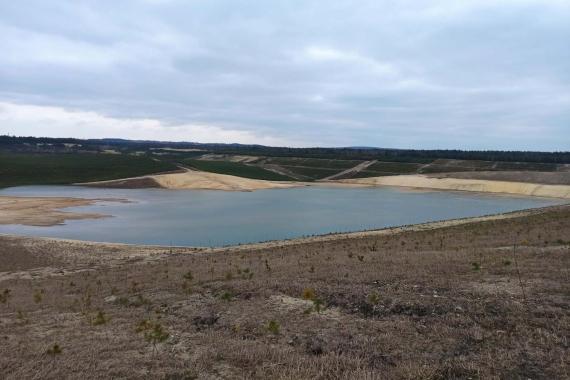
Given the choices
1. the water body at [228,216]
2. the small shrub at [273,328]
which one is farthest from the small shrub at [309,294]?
the water body at [228,216]

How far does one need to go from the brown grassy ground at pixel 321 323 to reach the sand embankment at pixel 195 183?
76.3 meters

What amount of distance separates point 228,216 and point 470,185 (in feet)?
207

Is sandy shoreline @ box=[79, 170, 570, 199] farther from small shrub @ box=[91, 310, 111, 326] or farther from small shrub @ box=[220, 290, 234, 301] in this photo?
small shrub @ box=[91, 310, 111, 326]

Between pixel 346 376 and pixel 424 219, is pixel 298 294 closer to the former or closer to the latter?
pixel 346 376

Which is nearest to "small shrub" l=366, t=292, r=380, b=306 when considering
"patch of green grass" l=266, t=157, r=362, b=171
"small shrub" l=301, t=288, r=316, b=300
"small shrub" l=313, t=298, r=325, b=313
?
"small shrub" l=313, t=298, r=325, b=313

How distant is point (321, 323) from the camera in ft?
28.7

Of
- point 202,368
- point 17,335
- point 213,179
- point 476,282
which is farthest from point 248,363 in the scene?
point 213,179

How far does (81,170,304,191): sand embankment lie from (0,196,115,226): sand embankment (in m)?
24.0

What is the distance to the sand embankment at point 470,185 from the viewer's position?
87562 millimetres

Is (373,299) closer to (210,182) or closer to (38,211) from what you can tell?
(38,211)

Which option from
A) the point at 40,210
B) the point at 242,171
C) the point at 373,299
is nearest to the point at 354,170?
the point at 242,171

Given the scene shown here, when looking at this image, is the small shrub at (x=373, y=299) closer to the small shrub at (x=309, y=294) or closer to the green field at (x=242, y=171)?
the small shrub at (x=309, y=294)

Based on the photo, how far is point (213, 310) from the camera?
34.1ft

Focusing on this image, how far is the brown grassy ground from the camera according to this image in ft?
21.5
